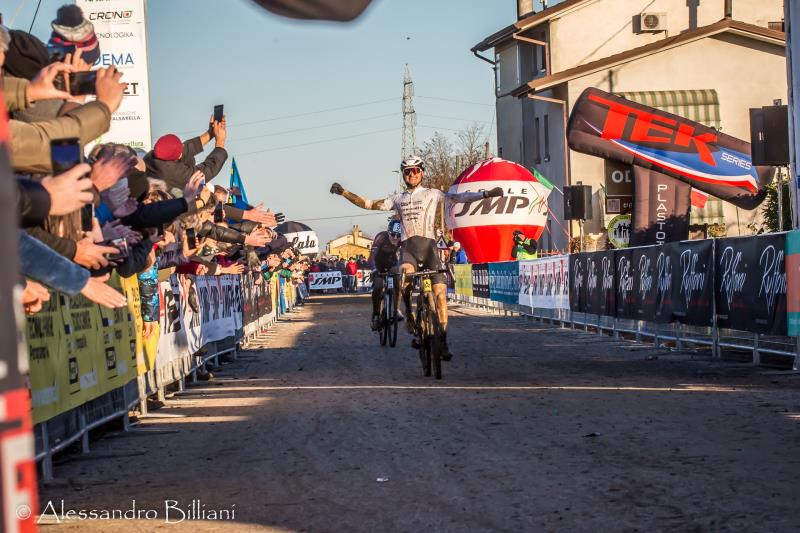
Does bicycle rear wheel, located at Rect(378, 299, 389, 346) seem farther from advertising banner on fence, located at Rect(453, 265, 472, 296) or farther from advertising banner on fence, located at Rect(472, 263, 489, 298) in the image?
advertising banner on fence, located at Rect(453, 265, 472, 296)

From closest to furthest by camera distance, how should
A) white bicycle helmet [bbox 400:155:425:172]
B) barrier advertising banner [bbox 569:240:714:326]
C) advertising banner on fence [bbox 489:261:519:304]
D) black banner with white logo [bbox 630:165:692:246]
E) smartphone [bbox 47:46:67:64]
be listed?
1. smartphone [bbox 47:46:67:64]
2. white bicycle helmet [bbox 400:155:425:172]
3. barrier advertising banner [bbox 569:240:714:326]
4. advertising banner on fence [bbox 489:261:519:304]
5. black banner with white logo [bbox 630:165:692:246]

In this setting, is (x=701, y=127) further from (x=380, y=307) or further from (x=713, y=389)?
(x=713, y=389)

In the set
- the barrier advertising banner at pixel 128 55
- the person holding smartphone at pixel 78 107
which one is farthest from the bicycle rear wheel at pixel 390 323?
the person holding smartphone at pixel 78 107

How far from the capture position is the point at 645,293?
19500 millimetres

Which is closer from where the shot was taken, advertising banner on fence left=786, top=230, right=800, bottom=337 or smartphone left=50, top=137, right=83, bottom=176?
smartphone left=50, top=137, right=83, bottom=176

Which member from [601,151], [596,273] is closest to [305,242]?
[601,151]

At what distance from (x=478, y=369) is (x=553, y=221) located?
124ft

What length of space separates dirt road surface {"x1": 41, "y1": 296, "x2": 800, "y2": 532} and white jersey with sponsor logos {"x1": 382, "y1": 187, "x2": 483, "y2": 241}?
1.75 m

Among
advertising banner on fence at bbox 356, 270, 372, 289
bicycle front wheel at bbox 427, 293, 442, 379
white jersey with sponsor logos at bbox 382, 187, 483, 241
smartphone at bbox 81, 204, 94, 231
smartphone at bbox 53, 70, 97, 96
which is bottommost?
bicycle front wheel at bbox 427, 293, 442, 379

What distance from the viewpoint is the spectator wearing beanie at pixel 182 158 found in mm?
13008

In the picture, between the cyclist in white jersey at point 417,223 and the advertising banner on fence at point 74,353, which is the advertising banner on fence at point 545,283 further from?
the advertising banner on fence at point 74,353

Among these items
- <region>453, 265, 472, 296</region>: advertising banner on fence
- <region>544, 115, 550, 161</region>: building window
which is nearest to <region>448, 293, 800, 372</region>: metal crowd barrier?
<region>453, 265, 472, 296</region>: advertising banner on fence

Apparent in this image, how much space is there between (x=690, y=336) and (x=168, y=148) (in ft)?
29.0

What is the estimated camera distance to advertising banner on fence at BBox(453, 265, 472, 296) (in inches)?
1850
